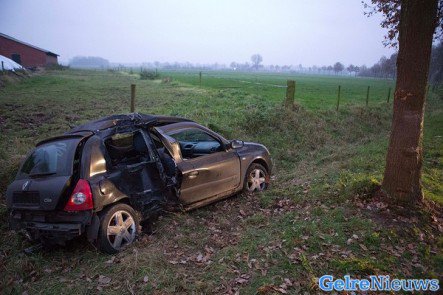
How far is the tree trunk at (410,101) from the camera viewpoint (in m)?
5.00

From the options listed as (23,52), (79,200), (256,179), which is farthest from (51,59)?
(79,200)

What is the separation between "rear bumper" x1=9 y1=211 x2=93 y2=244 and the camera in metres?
4.53

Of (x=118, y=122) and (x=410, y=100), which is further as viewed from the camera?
(x=118, y=122)

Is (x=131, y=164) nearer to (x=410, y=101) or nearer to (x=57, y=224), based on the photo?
(x=57, y=224)

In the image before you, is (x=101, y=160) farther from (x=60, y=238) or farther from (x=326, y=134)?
(x=326, y=134)

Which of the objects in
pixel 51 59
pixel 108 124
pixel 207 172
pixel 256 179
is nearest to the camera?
pixel 108 124

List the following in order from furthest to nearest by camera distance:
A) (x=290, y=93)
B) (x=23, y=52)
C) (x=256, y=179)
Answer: (x=23, y=52) < (x=290, y=93) < (x=256, y=179)

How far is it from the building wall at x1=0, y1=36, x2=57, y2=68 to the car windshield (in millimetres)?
54165

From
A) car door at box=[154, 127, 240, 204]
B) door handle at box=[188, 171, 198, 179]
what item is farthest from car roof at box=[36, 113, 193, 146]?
door handle at box=[188, 171, 198, 179]

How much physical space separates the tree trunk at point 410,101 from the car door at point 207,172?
2.74 metres

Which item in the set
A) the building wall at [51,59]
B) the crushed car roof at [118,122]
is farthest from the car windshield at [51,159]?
the building wall at [51,59]

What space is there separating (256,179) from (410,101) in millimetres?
3346

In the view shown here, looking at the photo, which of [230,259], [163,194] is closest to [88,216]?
[163,194]

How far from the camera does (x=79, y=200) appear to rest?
4555mm
